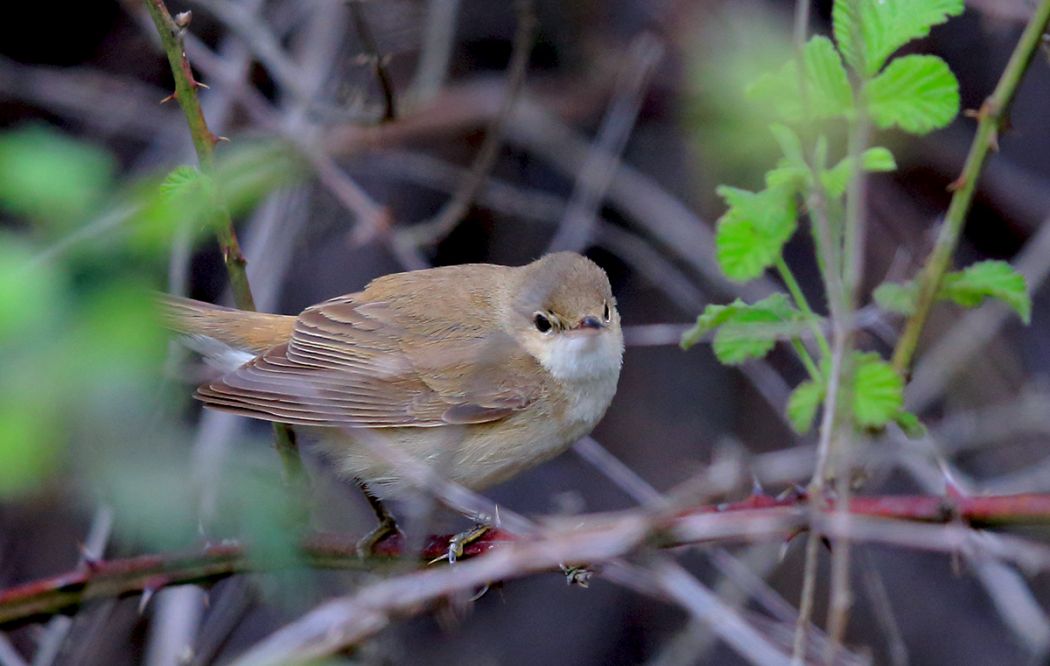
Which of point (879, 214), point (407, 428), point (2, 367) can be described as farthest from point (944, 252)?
point (879, 214)

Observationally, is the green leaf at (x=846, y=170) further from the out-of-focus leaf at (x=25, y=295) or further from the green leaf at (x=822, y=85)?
the out-of-focus leaf at (x=25, y=295)

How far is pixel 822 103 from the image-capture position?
7.20 feet

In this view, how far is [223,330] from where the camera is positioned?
11.9ft

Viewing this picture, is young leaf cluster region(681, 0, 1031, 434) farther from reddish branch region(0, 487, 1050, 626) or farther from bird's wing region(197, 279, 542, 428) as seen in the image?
bird's wing region(197, 279, 542, 428)

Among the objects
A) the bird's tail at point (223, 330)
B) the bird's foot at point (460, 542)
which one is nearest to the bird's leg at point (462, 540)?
the bird's foot at point (460, 542)

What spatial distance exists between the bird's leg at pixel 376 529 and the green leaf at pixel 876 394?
123 cm

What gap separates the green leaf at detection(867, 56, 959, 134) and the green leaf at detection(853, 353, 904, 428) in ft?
1.56

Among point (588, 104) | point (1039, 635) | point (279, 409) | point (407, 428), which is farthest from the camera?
point (588, 104)

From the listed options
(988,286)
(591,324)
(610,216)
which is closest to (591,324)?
(591,324)

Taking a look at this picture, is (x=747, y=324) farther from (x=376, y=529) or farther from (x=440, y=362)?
(x=440, y=362)

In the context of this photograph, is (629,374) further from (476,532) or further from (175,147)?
(476,532)

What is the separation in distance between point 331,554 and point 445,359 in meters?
0.99

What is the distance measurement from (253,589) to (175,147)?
293 cm

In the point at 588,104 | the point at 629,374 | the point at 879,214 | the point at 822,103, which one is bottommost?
the point at 629,374
